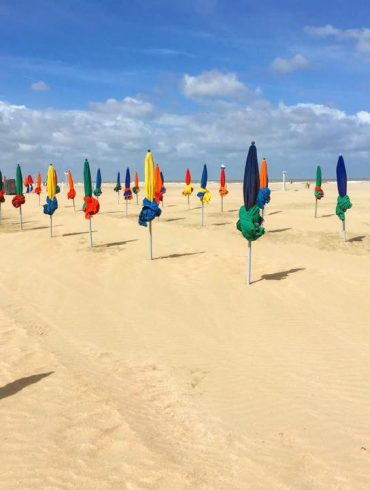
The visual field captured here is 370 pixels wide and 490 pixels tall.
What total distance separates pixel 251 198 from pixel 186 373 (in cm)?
552

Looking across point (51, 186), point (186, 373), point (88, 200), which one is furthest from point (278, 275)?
point (51, 186)

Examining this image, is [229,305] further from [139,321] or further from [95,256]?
[95,256]

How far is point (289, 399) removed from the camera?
19.2 ft

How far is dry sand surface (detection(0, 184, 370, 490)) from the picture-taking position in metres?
4.36

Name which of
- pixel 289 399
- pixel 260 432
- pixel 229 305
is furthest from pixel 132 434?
pixel 229 305

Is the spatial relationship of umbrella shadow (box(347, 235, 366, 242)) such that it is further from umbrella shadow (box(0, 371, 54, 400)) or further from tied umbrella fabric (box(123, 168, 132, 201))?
tied umbrella fabric (box(123, 168, 132, 201))

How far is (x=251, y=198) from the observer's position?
1092cm

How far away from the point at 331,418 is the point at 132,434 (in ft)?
8.10

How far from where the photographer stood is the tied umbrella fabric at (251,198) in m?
10.6

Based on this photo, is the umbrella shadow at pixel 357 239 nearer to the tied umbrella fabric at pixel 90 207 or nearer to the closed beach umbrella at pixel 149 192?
the closed beach umbrella at pixel 149 192

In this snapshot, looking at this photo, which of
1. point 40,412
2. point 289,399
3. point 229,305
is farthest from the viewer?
point 229,305

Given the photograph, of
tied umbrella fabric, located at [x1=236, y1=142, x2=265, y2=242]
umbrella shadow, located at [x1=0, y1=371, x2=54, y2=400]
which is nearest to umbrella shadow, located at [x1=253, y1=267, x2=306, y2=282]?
tied umbrella fabric, located at [x1=236, y1=142, x2=265, y2=242]

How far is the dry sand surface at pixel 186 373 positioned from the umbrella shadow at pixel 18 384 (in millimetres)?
29

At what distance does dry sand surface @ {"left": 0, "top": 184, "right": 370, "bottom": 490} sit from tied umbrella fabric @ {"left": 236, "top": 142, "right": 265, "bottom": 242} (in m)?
1.56
